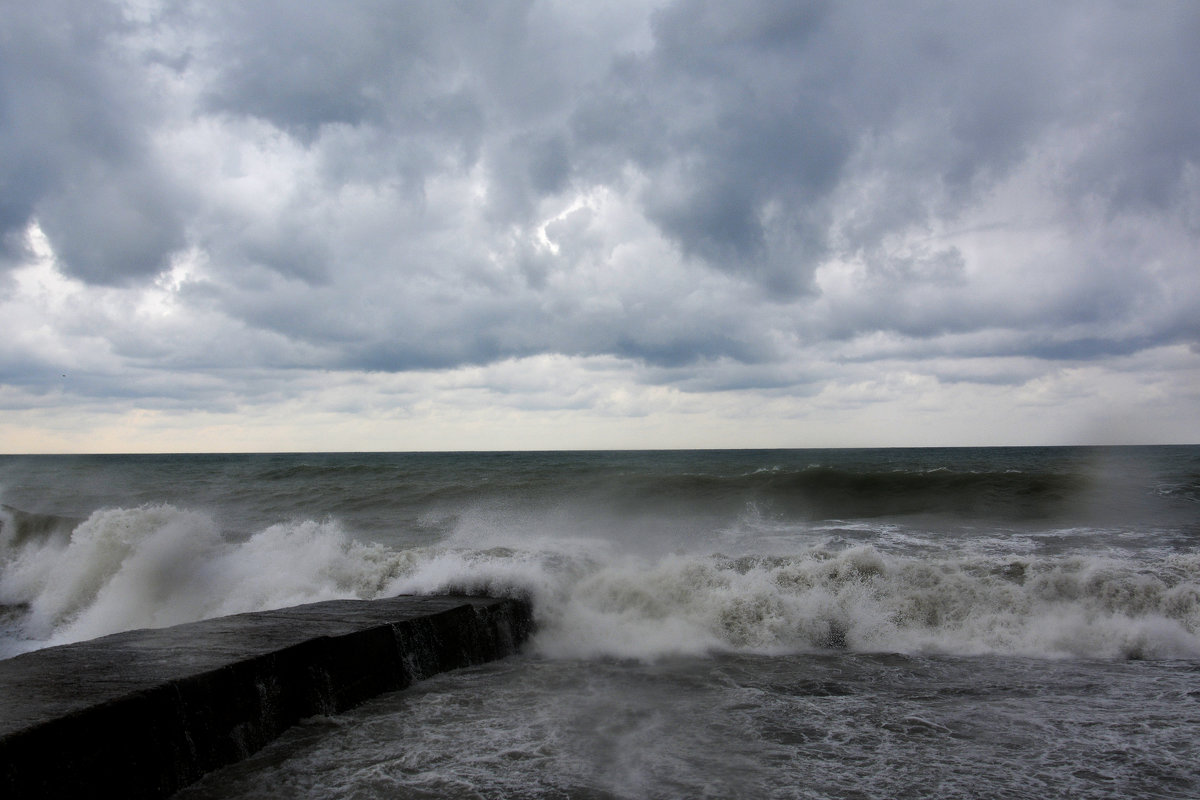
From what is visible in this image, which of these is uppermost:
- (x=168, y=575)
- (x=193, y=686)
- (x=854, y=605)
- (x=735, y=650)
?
(x=193, y=686)

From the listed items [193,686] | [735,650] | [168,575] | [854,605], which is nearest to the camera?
[193,686]

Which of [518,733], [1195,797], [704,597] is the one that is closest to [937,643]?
[704,597]

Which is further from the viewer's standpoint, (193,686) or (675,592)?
(675,592)

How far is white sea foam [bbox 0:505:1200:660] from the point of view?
769cm

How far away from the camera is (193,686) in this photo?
4.20m

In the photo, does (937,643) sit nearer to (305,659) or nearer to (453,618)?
(453,618)

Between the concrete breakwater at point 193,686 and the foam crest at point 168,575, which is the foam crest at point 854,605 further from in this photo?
the concrete breakwater at point 193,686

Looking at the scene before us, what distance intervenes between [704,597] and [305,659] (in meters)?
4.87

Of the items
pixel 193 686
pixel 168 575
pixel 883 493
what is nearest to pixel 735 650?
pixel 193 686

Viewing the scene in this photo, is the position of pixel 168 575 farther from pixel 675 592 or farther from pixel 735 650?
pixel 735 650

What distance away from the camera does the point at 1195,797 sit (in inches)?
153

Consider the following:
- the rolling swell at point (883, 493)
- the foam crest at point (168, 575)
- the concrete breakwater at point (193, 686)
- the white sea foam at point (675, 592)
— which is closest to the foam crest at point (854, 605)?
the white sea foam at point (675, 592)

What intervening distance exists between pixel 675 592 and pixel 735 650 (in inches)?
53.1

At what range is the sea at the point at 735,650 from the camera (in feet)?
13.8
